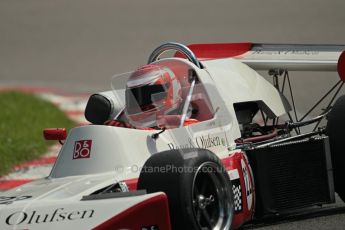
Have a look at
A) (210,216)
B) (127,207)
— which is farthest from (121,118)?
(127,207)

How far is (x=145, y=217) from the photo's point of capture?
18.9 feet

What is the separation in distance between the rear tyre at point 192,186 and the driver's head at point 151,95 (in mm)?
922

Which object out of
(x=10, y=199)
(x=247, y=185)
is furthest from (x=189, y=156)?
(x=10, y=199)

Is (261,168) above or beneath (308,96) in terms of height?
above

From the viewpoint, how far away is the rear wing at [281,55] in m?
8.37

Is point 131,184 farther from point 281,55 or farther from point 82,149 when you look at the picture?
point 281,55

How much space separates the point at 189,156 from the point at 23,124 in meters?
5.76

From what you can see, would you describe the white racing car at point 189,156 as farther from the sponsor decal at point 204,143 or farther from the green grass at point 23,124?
the green grass at point 23,124

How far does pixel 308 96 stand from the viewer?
41.2ft

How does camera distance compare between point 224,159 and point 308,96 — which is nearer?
point 224,159

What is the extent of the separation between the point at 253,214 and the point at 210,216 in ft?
2.25

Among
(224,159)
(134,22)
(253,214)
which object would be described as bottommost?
(134,22)

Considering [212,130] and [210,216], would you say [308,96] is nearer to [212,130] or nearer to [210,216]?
[212,130]

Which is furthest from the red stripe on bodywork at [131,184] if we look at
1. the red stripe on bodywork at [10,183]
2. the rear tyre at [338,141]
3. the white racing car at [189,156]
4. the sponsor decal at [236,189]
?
the red stripe on bodywork at [10,183]
